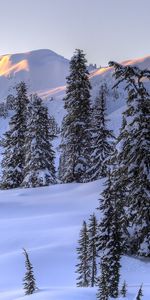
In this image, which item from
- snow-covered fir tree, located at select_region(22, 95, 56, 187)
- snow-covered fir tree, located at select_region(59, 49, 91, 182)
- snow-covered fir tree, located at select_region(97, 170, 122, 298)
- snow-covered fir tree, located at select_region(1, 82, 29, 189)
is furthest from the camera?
snow-covered fir tree, located at select_region(1, 82, 29, 189)

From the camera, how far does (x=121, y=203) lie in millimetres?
20984

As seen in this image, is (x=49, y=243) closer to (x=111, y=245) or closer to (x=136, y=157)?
(x=136, y=157)

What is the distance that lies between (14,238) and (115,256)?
8.91 meters

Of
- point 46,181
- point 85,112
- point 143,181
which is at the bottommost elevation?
point 46,181

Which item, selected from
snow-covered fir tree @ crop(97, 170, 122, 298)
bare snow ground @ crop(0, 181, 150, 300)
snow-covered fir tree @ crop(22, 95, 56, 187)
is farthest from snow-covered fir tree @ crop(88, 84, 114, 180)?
snow-covered fir tree @ crop(97, 170, 122, 298)

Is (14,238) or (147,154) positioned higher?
(147,154)

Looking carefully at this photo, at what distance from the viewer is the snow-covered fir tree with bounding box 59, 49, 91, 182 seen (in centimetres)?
4150

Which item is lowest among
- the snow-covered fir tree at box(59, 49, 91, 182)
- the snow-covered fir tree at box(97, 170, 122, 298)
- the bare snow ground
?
the bare snow ground

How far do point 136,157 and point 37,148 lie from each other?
886 inches

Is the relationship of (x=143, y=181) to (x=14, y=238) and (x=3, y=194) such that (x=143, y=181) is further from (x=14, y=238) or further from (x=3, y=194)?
(x=3, y=194)

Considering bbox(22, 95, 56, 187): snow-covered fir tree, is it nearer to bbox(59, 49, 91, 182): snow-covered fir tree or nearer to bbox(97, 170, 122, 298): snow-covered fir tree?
bbox(59, 49, 91, 182): snow-covered fir tree

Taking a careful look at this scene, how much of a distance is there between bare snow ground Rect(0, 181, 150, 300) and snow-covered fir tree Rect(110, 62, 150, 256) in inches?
72.8

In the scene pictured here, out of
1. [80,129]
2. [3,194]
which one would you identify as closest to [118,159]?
[3,194]

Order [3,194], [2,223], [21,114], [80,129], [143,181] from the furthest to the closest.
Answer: [21,114] → [80,129] → [3,194] → [2,223] → [143,181]
